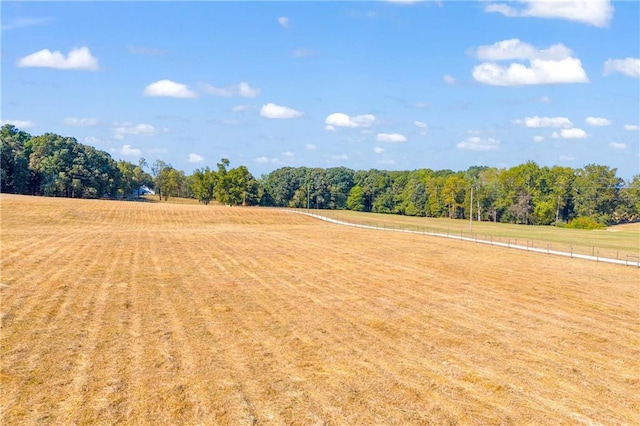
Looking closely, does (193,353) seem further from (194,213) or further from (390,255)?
(194,213)

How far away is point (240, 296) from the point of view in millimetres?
26312

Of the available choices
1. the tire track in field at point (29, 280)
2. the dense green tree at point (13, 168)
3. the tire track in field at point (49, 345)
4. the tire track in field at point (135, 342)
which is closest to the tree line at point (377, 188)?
the dense green tree at point (13, 168)

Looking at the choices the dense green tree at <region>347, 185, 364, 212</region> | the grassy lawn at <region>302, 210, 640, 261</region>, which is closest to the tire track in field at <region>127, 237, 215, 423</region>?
the grassy lawn at <region>302, 210, 640, 261</region>

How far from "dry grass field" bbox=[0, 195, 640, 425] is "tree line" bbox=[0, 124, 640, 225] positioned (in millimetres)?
99045

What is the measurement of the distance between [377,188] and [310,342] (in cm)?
15461

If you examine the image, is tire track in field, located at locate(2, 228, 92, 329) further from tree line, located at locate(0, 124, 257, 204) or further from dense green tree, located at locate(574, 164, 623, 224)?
dense green tree, located at locate(574, 164, 623, 224)

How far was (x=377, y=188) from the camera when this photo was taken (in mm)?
171625

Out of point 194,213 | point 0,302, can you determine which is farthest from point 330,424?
point 194,213

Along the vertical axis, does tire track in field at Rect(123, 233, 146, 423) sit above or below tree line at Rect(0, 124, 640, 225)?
below

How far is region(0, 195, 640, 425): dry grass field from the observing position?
42.4 feet

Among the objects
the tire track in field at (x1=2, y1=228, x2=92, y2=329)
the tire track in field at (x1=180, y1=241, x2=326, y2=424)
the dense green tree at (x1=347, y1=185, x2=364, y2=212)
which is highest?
the dense green tree at (x1=347, y1=185, x2=364, y2=212)

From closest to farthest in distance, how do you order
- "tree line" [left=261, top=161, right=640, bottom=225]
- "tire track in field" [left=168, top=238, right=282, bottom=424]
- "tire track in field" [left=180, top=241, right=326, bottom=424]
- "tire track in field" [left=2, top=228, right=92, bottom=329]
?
"tire track in field" [left=168, top=238, right=282, bottom=424], "tire track in field" [left=180, top=241, right=326, bottom=424], "tire track in field" [left=2, top=228, right=92, bottom=329], "tree line" [left=261, top=161, right=640, bottom=225]

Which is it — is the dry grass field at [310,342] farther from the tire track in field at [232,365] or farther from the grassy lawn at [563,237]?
the grassy lawn at [563,237]

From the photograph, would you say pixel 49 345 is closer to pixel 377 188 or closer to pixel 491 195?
pixel 491 195
